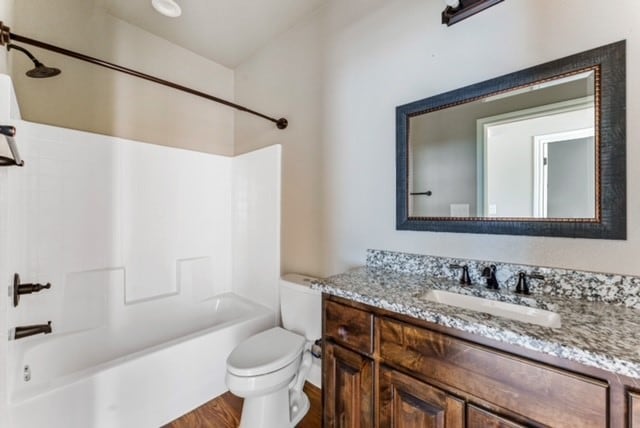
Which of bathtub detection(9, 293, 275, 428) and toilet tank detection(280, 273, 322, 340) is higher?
toilet tank detection(280, 273, 322, 340)

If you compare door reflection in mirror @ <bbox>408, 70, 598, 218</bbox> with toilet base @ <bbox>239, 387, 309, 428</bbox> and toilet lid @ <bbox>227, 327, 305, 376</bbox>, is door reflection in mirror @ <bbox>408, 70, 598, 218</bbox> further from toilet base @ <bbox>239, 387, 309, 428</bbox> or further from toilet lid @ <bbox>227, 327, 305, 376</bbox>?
toilet base @ <bbox>239, 387, 309, 428</bbox>

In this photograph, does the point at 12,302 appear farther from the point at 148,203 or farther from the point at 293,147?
the point at 293,147

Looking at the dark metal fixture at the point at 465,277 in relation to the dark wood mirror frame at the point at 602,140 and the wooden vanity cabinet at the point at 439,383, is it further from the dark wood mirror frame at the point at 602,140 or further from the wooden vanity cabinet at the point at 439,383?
the wooden vanity cabinet at the point at 439,383

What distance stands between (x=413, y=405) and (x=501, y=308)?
46cm

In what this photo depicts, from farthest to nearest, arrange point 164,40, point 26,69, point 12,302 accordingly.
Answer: point 164,40 < point 26,69 < point 12,302

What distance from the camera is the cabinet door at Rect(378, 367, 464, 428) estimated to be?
80 cm

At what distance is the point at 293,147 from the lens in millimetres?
2076

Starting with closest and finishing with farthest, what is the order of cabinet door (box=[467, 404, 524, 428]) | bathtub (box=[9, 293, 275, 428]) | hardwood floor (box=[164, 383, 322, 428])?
cabinet door (box=[467, 404, 524, 428]) < bathtub (box=[9, 293, 275, 428]) < hardwood floor (box=[164, 383, 322, 428])

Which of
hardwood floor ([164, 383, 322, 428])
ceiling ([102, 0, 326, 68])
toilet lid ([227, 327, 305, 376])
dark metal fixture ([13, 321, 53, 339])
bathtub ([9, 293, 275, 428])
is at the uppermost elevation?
ceiling ([102, 0, 326, 68])

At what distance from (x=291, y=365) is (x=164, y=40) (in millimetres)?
2605

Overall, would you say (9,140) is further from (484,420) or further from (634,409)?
(634,409)

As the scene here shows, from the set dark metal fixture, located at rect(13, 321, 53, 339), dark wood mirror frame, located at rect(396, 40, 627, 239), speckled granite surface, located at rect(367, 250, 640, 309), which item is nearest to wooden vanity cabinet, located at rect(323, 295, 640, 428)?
speckled granite surface, located at rect(367, 250, 640, 309)

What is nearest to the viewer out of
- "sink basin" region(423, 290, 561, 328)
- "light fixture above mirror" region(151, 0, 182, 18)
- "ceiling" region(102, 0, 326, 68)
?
"sink basin" region(423, 290, 561, 328)

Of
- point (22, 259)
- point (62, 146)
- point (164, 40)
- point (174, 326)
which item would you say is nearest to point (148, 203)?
point (62, 146)
